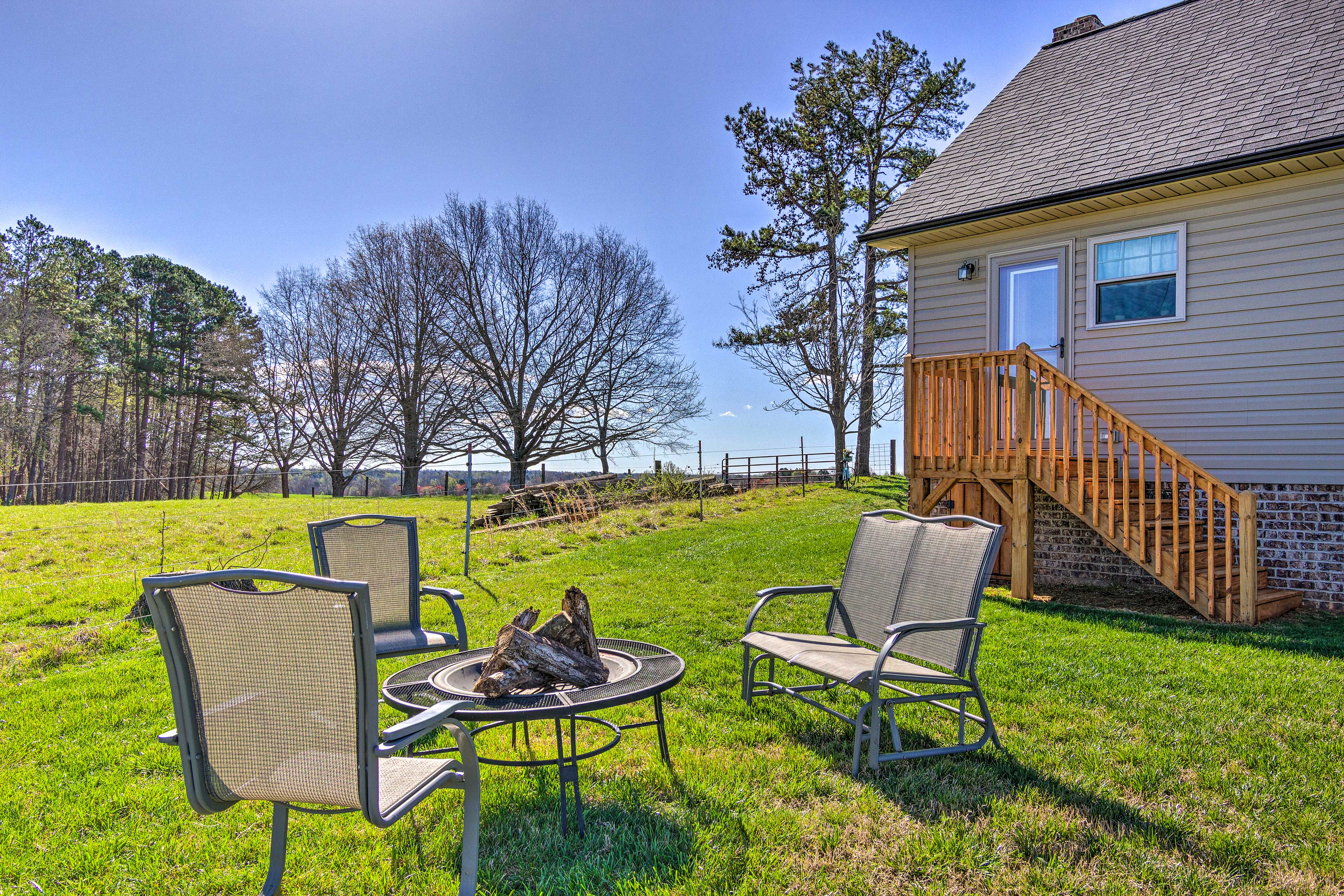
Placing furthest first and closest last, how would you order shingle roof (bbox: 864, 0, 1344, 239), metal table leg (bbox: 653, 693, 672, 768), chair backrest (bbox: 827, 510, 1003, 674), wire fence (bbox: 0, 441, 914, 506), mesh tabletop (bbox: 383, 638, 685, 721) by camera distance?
1. wire fence (bbox: 0, 441, 914, 506)
2. shingle roof (bbox: 864, 0, 1344, 239)
3. chair backrest (bbox: 827, 510, 1003, 674)
4. metal table leg (bbox: 653, 693, 672, 768)
5. mesh tabletop (bbox: 383, 638, 685, 721)

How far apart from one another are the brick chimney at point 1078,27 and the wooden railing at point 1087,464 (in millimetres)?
6454

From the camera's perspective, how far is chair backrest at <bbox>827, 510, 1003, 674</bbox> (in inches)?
134

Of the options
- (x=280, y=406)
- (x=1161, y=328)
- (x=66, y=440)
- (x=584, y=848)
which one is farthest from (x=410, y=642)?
(x=66, y=440)

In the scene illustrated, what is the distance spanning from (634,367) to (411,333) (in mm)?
7766

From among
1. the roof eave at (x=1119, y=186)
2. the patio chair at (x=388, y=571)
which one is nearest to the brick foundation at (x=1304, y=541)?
the roof eave at (x=1119, y=186)

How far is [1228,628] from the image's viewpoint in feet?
18.9

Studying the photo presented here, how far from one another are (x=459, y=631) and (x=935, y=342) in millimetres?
7208

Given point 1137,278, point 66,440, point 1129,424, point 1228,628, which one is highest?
point 1137,278

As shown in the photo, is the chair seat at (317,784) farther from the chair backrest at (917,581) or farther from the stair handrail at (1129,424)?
the stair handrail at (1129,424)

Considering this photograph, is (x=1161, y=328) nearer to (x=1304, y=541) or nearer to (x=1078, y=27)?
(x=1304, y=541)

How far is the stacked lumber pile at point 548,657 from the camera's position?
109 inches

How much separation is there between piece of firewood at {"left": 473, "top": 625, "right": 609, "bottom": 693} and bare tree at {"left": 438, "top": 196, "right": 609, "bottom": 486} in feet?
69.4

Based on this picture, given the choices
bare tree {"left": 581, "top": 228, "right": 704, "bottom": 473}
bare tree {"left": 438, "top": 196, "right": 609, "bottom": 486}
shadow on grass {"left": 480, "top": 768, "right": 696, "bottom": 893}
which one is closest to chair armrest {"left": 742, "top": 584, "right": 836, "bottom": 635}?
shadow on grass {"left": 480, "top": 768, "right": 696, "bottom": 893}

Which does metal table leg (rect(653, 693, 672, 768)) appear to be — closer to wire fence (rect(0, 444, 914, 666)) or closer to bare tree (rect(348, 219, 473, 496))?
wire fence (rect(0, 444, 914, 666))
